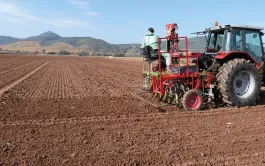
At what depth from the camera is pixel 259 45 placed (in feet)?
26.1

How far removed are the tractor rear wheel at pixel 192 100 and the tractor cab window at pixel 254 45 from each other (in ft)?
7.02

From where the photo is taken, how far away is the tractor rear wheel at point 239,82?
23.5 feet

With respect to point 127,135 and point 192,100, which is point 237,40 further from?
point 127,135

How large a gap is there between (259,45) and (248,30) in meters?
0.68

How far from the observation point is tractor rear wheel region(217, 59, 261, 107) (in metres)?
7.15

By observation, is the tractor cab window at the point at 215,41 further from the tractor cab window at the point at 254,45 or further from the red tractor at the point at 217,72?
the tractor cab window at the point at 254,45

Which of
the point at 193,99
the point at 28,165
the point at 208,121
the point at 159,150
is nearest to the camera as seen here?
the point at 28,165

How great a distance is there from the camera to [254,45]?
7.86 meters

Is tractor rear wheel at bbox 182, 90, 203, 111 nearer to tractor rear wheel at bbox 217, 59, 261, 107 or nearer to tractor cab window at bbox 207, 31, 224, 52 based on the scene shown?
tractor rear wheel at bbox 217, 59, 261, 107

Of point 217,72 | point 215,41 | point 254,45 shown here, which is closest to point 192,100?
point 217,72

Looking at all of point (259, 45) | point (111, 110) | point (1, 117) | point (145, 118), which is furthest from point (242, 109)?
point (1, 117)

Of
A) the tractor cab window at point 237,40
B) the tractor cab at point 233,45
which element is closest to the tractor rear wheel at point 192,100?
the tractor cab at point 233,45

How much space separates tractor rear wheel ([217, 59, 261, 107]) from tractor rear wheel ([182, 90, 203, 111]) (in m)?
0.76

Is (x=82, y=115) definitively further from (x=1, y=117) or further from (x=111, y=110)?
(x=1, y=117)
